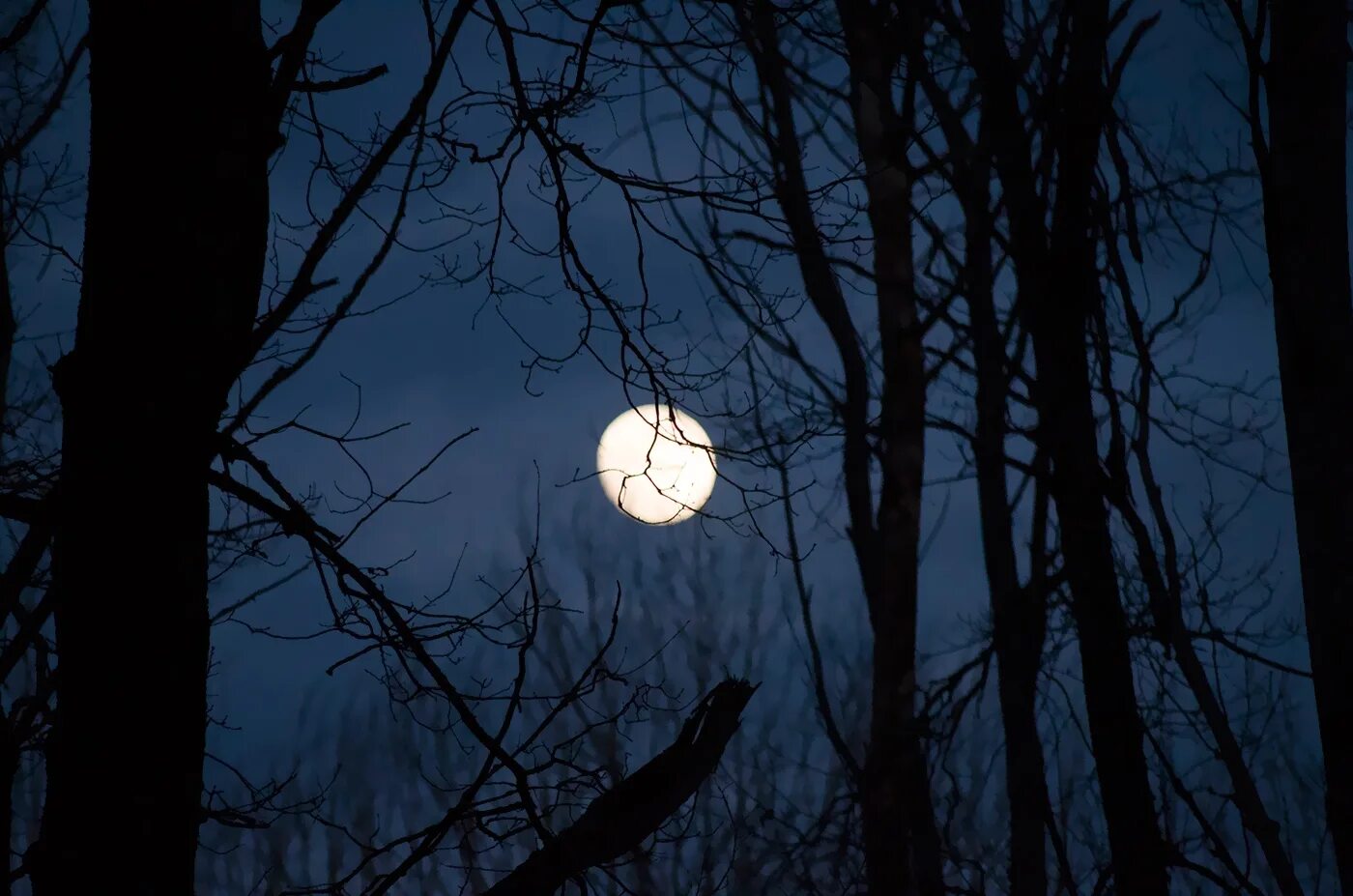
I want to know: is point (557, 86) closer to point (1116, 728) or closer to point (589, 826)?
point (589, 826)

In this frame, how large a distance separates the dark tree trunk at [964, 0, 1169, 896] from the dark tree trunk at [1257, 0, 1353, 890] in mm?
1034

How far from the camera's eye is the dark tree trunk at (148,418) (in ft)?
6.02

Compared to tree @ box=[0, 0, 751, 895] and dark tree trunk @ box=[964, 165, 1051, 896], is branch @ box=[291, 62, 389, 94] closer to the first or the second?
tree @ box=[0, 0, 751, 895]

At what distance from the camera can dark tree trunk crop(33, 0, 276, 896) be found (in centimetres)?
184

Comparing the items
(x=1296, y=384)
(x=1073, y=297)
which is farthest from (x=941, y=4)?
(x=1296, y=384)

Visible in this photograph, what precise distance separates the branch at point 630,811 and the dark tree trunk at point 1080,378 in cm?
198

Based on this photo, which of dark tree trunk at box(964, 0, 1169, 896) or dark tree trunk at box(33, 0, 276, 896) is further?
dark tree trunk at box(964, 0, 1169, 896)

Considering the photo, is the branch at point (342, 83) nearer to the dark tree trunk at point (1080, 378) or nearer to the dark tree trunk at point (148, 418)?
the dark tree trunk at point (148, 418)

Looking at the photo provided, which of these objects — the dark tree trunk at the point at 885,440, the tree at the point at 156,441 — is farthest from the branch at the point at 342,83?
the dark tree trunk at the point at 885,440

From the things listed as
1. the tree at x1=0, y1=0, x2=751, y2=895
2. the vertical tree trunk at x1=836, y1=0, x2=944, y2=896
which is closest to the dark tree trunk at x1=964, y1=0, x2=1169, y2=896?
the vertical tree trunk at x1=836, y1=0, x2=944, y2=896

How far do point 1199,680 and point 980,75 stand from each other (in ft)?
7.86

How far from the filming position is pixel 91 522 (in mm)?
1932

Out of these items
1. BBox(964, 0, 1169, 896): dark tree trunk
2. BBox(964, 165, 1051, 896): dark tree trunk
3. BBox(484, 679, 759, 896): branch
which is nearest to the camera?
BBox(484, 679, 759, 896): branch

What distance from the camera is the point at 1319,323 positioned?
2.64m
